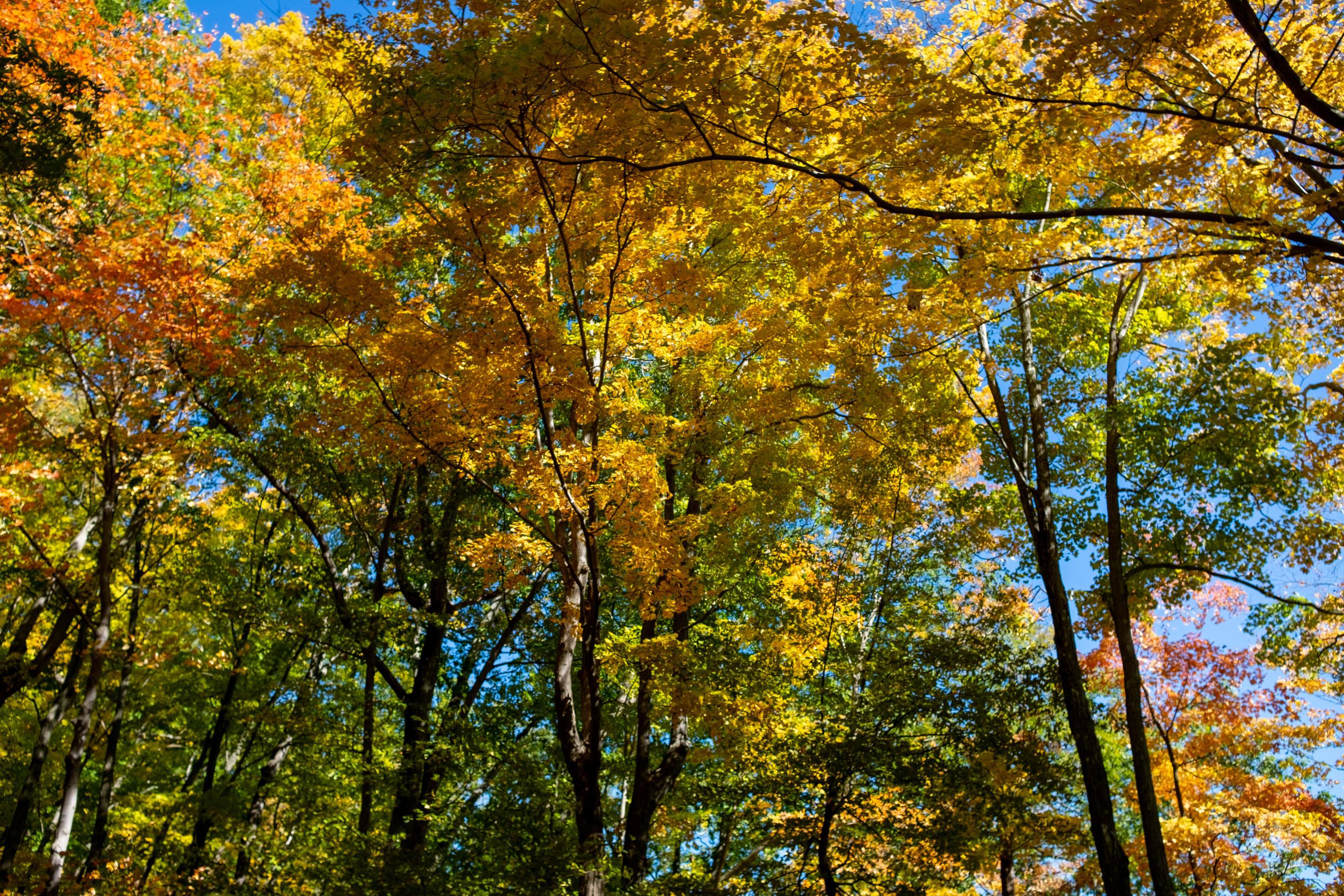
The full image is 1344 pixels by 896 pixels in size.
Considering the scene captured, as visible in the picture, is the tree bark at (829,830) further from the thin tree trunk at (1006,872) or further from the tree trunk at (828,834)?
the thin tree trunk at (1006,872)

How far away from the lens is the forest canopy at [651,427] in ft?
13.2

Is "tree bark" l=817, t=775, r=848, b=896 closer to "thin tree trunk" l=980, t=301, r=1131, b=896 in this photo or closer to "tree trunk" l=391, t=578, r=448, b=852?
"thin tree trunk" l=980, t=301, r=1131, b=896

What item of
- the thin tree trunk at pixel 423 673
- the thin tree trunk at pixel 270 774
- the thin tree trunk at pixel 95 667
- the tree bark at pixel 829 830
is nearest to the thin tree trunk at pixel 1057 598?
the tree bark at pixel 829 830

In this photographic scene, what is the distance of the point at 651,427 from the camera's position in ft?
26.1

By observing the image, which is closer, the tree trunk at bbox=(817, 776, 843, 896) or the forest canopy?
the forest canopy

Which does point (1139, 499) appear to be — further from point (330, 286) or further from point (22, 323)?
point (22, 323)

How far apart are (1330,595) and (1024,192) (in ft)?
17.7

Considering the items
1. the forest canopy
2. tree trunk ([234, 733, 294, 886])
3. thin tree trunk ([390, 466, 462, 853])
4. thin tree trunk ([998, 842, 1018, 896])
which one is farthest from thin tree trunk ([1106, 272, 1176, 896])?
tree trunk ([234, 733, 294, 886])

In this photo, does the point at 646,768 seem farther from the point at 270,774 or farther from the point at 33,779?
the point at 33,779

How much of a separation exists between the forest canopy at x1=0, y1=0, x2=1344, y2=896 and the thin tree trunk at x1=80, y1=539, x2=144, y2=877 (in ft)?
0.38

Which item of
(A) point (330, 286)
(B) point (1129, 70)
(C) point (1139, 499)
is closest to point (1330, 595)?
(C) point (1139, 499)

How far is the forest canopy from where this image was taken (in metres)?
4.02

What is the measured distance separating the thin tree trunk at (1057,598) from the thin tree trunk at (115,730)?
9061 mm

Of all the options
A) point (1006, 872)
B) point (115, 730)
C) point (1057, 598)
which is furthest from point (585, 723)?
point (1006, 872)
